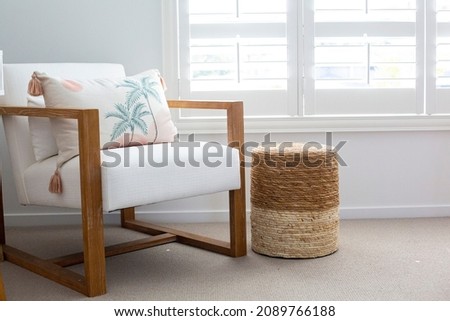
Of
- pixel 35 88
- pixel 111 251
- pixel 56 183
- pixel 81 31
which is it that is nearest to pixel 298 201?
pixel 111 251

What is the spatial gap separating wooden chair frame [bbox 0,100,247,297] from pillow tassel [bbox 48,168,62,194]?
174 millimetres

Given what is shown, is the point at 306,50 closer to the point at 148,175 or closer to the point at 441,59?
the point at 441,59

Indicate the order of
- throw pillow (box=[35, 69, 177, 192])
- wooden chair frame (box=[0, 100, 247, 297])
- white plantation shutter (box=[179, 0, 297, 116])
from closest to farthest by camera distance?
wooden chair frame (box=[0, 100, 247, 297])
throw pillow (box=[35, 69, 177, 192])
white plantation shutter (box=[179, 0, 297, 116])

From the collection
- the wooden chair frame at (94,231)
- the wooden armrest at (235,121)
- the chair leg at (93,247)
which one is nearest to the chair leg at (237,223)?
the wooden chair frame at (94,231)

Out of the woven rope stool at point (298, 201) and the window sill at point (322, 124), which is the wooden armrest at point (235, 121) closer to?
the woven rope stool at point (298, 201)

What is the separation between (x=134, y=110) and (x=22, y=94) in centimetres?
48

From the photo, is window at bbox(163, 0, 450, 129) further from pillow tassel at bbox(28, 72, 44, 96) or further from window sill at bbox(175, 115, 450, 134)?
pillow tassel at bbox(28, 72, 44, 96)

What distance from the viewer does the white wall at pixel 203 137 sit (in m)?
3.04

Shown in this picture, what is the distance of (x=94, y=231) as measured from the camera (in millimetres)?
2062

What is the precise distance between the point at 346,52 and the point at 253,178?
2.76 ft

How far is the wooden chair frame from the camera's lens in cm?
203

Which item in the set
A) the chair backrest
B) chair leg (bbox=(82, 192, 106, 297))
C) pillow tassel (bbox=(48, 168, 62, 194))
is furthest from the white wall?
chair leg (bbox=(82, 192, 106, 297))

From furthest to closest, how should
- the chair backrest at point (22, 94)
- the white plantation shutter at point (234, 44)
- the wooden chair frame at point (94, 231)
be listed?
the white plantation shutter at point (234, 44)
the chair backrest at point (22, 94)
the wooden chair frame at point (94, 231)

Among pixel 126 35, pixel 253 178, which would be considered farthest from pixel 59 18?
pixel 253 178
